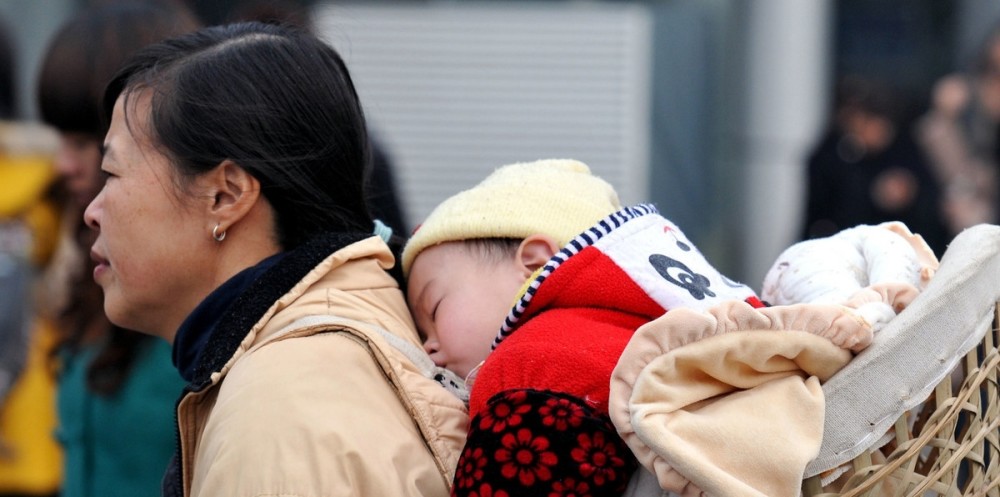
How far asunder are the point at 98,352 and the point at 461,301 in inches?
51.4

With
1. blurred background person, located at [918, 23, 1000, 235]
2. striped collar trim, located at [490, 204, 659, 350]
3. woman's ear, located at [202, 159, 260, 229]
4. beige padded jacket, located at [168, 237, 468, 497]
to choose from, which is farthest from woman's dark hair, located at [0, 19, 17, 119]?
blurred background person, located at [918, 23, 1000, 235]

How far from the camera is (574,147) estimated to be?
712cm

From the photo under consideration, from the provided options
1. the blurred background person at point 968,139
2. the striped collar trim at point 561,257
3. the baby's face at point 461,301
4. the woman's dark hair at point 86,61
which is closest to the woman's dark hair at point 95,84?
the woman's dark hair at point 86,61

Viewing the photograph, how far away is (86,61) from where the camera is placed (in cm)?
297

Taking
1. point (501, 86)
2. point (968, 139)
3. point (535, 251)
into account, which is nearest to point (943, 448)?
point (535, 251)

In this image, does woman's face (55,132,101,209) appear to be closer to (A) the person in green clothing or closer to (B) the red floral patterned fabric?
(A) the person in green clothing

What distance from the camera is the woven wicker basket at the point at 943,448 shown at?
5.32 ft

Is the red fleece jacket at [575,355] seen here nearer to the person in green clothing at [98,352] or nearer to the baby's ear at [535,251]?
the baby's ear at [535,251]

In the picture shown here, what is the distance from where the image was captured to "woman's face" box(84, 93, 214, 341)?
200 centimetres

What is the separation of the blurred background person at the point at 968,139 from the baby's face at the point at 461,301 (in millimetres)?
4207

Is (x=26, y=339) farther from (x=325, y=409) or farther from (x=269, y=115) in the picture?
(x=325, y=409)

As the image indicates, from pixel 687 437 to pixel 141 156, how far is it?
980 millimetres

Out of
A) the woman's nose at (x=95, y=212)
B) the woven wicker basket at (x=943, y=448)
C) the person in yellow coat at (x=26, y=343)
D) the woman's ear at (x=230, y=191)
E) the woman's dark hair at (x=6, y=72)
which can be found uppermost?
the woman's ear at (x=230, y=191)

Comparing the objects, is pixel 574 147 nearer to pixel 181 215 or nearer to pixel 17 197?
pixel 17 197
